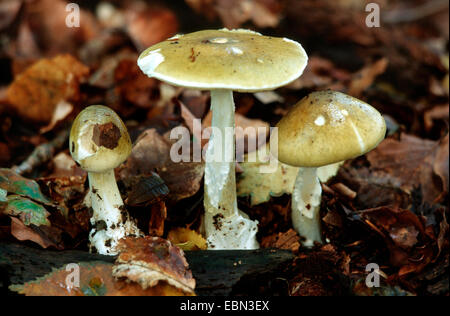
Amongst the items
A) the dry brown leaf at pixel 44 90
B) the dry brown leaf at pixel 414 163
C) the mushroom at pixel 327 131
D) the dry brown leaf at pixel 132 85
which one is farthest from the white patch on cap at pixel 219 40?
the dry brown leaf at pixel 44 90

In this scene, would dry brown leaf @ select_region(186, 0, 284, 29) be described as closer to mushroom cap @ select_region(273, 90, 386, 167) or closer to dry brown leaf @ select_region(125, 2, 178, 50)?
dry brown leaf @ select_region(125, 2, 178, 50)

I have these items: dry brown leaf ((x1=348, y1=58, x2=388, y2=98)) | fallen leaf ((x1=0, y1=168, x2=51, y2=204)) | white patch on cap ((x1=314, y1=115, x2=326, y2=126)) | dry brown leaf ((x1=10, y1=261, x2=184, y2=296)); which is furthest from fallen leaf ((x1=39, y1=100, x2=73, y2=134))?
dry brown leaf ((x1=348, y1=58, x2=388, y2=98))

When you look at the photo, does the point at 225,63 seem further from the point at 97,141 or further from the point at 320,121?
the point at 97,141

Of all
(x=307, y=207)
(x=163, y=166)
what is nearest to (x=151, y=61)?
(x=163, y=166)

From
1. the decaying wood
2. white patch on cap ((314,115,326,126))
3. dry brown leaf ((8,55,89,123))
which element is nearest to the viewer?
the decaying wood

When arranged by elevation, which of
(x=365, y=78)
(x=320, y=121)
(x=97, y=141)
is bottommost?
(x=97, y=141)

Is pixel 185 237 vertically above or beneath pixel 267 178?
beneath
